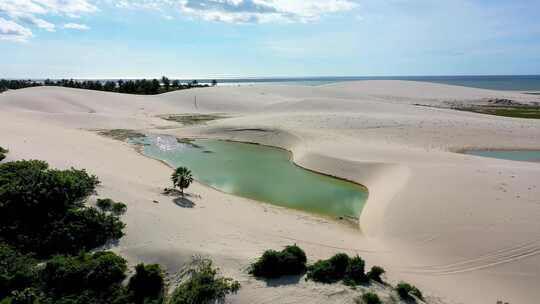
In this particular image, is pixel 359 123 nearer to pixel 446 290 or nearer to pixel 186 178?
pixel 186 178

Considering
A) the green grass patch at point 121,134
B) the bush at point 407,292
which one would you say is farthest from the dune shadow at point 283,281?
the green grass patch at point 121,134

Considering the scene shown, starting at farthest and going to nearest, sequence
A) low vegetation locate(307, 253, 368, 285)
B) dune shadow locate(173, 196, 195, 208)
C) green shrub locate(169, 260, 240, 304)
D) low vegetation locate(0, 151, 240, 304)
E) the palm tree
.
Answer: the palm tree, dune shadow locate(173, 196, 195, 208), low vegetation locate(307, 253, 368, 285), low vegetation locate(0, 151, 240, 304), green shrub locate(169, 260, 240, 304)

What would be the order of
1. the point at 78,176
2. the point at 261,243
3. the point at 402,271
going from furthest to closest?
the point at 78,176 < the point at 261,243 < the point at 402,271

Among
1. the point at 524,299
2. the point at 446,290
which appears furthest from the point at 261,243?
the point at 524,299

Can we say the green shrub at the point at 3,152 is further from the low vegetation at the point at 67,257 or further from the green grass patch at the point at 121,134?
the green grass patch at the point at 121,134

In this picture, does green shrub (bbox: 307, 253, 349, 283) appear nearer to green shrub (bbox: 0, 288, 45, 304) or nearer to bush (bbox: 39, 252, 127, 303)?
bush (bbox: 39, 252, 127, 303)

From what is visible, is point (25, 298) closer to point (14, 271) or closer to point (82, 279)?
point (82, 279)

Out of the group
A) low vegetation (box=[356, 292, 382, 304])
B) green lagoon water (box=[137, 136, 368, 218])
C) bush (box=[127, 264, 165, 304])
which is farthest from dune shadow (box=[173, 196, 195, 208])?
low vegetation (box=[356, 292, 382, 304])
